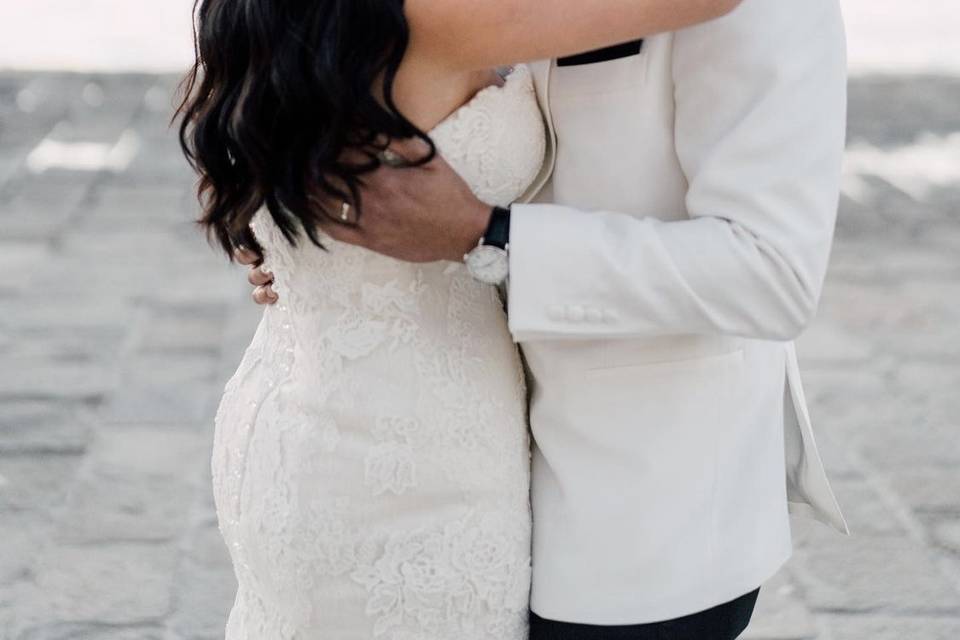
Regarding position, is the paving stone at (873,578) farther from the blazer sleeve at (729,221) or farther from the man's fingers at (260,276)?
the blazer sleeve at (729,221)

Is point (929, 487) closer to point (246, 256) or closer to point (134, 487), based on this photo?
point (134, 487)

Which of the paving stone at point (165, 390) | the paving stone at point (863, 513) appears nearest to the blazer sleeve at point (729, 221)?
the paving stone at point (863, 513)

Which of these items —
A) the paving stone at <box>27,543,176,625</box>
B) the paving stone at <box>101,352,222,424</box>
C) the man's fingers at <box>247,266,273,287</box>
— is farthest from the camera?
the paving stone at <box>101,352,222,424</box>

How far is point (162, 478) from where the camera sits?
171 inches

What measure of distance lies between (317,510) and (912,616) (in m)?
2.31

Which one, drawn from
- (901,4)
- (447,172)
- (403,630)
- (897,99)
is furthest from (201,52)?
(901,4)

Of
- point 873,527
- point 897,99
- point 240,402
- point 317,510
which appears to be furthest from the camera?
point 897,99

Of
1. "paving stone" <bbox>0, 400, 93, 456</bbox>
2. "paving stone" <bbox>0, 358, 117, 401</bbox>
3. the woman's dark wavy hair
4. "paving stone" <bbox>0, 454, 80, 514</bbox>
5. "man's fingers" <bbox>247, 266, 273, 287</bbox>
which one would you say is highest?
the woman's dark wavy hair

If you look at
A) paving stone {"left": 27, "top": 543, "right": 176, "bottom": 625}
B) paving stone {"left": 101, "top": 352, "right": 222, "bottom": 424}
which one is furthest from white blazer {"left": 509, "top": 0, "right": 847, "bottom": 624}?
paving stone {"left": 101, "top": 352, "right": 222, "bottom": 424}

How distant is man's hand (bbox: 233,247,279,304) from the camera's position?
2.05 metres

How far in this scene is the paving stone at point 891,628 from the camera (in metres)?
3.52

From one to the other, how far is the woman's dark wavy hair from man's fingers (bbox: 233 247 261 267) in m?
0.27

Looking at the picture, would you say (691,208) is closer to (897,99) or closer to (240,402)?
(240,402)

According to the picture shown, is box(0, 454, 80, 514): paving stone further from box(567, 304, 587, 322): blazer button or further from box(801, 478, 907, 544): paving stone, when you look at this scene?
box(567, 304, 587, 322): blazer button
